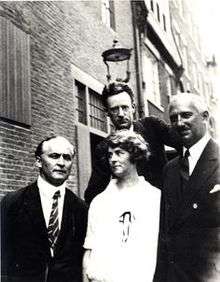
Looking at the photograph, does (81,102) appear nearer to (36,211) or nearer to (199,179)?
(36,211)

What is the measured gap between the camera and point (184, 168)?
2.04 metres

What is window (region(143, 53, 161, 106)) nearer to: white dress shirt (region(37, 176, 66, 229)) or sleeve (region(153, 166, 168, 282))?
white dress shirt (region(37, 176, 66, 229))

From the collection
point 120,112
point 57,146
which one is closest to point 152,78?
point 120,112

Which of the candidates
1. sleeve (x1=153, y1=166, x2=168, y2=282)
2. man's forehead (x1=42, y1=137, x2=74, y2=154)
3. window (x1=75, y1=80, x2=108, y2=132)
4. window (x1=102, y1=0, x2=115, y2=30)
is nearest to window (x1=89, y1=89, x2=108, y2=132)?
window (x1=75, y1=80, x2=108, y2=132)

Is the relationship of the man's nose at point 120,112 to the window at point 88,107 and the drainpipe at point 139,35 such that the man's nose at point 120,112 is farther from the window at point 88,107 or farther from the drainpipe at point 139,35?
the drainpipe at point 139,35

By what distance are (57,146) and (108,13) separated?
576 cm

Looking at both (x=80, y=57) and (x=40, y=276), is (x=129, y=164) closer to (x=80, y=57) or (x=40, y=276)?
(x=40, y=276)

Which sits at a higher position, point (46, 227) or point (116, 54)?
point (116, 54)

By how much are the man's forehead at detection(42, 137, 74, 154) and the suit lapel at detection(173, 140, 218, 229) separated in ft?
2.50

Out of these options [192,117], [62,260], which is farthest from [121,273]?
[192,117]

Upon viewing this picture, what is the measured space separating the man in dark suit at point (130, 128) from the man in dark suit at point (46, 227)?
0.21 m

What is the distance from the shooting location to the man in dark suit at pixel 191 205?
1854mm

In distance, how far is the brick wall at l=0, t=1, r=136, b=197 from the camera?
13.1ft

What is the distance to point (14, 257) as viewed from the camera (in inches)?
88.2
